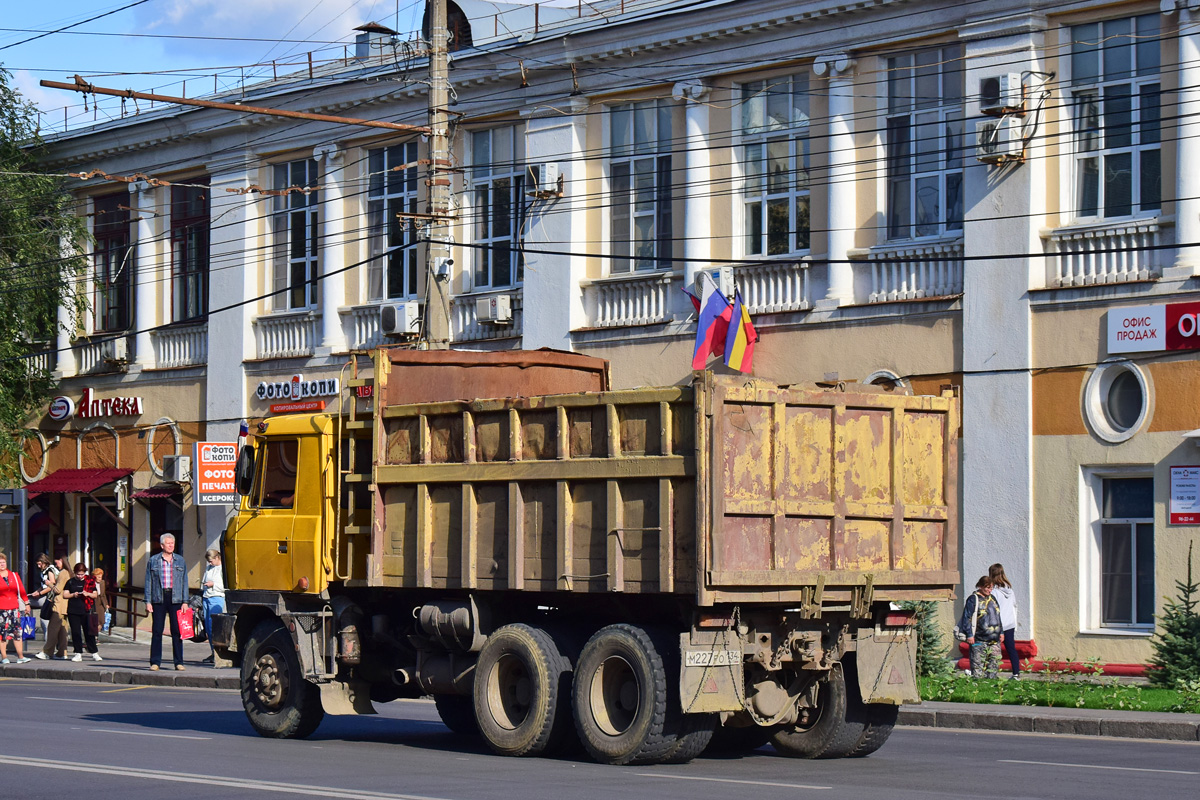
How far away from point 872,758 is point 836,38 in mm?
14111

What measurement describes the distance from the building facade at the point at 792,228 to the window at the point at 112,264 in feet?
3.07

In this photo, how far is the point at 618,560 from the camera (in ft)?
41.2

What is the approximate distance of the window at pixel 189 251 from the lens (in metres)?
34.6

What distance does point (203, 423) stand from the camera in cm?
3444

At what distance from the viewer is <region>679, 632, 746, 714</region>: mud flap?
39.2 feet

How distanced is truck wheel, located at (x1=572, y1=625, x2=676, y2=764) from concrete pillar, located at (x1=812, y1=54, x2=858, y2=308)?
13.1 m

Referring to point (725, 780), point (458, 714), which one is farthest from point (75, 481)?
point (725, 780)

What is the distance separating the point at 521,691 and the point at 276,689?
2.89 meters

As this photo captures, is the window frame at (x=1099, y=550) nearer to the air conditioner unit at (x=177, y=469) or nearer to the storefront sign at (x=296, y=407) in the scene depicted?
the storefront sign at (x=296, y=407)

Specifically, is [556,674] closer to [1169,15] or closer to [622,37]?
[1169,15]

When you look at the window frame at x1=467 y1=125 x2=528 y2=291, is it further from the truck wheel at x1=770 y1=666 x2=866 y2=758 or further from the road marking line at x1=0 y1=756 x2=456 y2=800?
the road marking line at x1=0 y1=756 x2=456 y2=800

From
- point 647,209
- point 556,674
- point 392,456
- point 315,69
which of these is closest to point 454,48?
point 315,69

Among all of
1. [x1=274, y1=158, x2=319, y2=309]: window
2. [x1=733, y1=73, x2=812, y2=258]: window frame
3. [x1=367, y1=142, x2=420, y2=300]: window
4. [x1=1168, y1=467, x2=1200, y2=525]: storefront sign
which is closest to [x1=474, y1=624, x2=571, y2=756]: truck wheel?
[x1=1168, y1=467, x2=1200, y2=525]: storefront sign

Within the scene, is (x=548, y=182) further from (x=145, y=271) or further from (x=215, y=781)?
(x=215, y=781)
